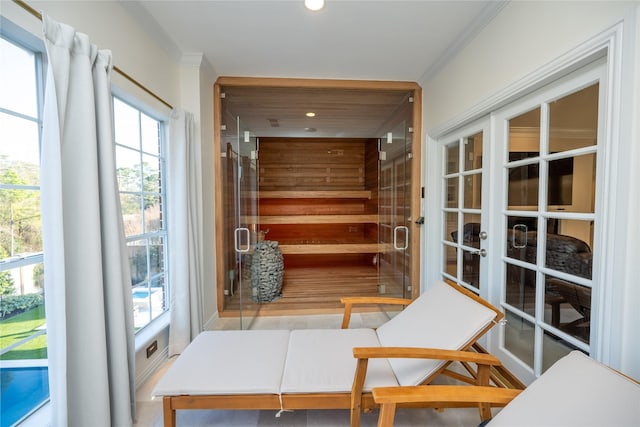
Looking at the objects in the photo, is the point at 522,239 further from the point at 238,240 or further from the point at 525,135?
the point at 238,240

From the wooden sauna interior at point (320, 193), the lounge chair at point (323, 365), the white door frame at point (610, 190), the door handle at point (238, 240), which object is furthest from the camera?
the wooden sauna interior at point (320, 193)

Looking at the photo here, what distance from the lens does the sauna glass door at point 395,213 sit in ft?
10.3

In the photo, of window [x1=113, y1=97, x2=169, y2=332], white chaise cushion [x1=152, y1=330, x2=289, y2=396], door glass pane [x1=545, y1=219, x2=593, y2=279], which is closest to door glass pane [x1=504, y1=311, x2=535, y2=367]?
door glass pane [x1=545, y1=219, x2=593, y2=279]

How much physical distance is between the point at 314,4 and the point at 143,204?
1871mm

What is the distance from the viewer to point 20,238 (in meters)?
1.21

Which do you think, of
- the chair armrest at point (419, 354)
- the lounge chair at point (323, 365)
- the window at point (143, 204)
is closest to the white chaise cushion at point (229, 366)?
the lounge chair at point (323, 365)

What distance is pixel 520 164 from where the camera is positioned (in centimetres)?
174

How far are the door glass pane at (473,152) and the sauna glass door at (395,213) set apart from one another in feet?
2.61

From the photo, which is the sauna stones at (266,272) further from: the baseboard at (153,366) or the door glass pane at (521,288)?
the door glass pane at (521,288)

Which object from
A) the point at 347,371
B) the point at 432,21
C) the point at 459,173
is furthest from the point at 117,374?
the point at 432,21

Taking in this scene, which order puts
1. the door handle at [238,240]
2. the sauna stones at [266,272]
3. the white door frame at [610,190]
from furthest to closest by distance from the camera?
the sauna stones at [266,272]
the door handle at [238,240]
the white door frame at [610,190]

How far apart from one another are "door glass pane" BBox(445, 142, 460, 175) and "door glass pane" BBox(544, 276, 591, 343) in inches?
49.9

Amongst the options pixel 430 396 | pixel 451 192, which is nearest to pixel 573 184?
pixel 451 192

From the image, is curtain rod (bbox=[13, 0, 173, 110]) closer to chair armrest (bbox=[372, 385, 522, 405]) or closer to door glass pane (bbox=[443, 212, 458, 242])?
chair armrest (bbox=[372, 385, 522, 405])
